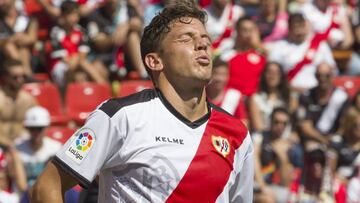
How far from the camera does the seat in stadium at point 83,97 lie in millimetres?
10391

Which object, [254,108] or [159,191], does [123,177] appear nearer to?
[159,191]

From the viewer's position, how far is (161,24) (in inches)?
156

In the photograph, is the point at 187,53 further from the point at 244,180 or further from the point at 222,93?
the point at 222,93

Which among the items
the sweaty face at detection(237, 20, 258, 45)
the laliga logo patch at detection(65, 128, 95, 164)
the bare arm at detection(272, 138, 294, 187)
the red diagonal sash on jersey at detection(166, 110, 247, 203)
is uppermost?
the laliga logo patch at detection(65, 128, 95, 164)

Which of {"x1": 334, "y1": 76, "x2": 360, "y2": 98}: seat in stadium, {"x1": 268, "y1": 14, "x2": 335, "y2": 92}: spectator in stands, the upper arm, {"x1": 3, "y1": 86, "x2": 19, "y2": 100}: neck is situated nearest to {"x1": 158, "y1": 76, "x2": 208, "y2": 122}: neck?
the upper arm

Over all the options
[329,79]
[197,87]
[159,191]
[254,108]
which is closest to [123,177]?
[159,191]

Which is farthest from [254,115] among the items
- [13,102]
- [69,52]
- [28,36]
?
[28,36]

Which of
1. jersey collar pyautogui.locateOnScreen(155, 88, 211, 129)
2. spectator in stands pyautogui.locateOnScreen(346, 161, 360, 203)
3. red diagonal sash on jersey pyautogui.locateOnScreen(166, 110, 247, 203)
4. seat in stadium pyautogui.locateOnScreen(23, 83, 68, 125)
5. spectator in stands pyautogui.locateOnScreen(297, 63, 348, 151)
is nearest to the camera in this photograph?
red diagonal sash on jersey pyautogui.locateOnScreen(166, 110, 247, 203)

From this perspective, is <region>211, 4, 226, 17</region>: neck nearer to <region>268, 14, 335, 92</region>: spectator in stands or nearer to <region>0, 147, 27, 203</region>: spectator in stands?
<region>268, 14, 335, 92</region>: spectator in stands

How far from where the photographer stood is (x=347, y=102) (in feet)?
34.7

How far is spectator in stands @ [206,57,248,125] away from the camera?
8.57 m

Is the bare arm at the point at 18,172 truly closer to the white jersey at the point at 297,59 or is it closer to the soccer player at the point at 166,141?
the white jersey at the point at 297,59

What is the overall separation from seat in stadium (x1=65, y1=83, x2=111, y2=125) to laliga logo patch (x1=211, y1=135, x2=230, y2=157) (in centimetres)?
653

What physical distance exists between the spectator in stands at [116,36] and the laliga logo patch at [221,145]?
6.95 metres
